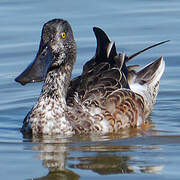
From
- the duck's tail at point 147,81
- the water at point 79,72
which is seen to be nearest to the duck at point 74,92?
the water at point 79,72

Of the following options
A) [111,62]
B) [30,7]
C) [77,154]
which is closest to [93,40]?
[30,7]

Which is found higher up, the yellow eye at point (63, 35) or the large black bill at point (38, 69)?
the yellow eye at point (63, 35)

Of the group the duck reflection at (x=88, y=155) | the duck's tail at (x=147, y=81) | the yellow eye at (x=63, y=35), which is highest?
the yellow eye at (x=63, y=35)

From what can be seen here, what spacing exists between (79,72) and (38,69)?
3191 millimetres

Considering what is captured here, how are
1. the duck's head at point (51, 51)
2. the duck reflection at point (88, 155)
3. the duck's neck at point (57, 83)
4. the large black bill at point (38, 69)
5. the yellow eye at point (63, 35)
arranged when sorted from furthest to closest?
1. the duck's neck at point (57, 83)
2. the yellow eye at point (63, 35)
3. the duck's head at point (51, 51)
4. the large black bill at point (38, 69)
5. the duck reflection at point (88, 155)

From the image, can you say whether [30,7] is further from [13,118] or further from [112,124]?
[112,124]

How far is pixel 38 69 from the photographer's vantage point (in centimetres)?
863

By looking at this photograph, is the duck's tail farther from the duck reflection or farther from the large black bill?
the large black bill

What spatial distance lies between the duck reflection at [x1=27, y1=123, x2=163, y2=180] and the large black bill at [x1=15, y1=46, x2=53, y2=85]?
0.83m

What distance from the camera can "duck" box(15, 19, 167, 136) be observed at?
8.87 metres

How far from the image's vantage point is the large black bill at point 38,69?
8.43 m

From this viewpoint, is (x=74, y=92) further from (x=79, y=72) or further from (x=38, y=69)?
(x=79, y=72)

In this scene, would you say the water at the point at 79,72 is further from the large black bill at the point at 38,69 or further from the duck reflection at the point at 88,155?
the large black bill at the point at 38,69

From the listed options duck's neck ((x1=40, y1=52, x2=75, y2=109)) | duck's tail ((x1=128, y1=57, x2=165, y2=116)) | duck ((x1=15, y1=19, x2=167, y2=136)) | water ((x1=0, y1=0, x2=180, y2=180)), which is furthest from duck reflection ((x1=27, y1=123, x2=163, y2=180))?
duck's tail ((x1=128, y1=57, x2=165, y2=116))
